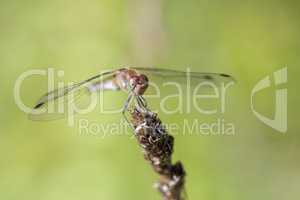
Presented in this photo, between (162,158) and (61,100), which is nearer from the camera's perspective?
(162,158)

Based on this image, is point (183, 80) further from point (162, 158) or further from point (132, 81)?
point (162, 158)

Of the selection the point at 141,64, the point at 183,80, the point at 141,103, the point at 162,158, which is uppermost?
the point at 141,64

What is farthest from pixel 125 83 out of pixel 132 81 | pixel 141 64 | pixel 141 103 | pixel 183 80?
pixel 141 64

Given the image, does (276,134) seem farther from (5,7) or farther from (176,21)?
(5,7)

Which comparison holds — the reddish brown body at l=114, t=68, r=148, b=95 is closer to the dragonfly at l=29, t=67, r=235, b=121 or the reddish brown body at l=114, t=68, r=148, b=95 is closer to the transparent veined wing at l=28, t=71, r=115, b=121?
the dragonfly at l=29, t=67, r=235, b=121

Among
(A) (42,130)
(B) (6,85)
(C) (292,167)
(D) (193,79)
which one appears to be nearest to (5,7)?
(B) (6,85)

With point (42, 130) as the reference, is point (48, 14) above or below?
above

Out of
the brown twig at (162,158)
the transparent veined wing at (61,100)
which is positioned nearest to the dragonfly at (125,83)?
the transparent veined wing at (61,100)
